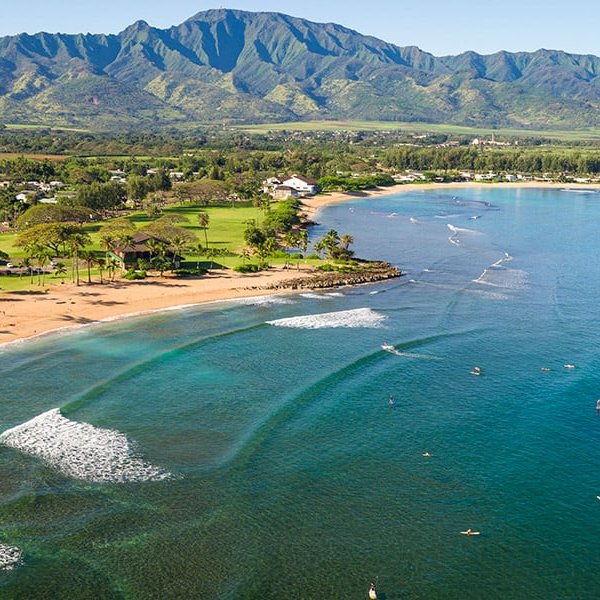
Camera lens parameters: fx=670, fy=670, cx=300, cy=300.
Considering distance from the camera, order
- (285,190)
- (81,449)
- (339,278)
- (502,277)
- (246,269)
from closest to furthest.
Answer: (81,449) → (339,278) → (246,269) → (502,277) → (285,190)

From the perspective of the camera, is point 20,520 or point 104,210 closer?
point 20,520

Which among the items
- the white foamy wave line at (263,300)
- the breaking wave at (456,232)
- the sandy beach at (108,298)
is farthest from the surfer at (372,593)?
the breaking wave at (456,232)

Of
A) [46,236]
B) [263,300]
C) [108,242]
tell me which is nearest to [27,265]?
[46,236]

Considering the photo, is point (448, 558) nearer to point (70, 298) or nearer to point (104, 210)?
point (70, 298)

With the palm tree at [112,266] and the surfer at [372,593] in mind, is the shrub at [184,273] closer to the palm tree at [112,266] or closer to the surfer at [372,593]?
the palm tree at [112,266]

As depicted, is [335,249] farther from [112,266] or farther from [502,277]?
[112,266]

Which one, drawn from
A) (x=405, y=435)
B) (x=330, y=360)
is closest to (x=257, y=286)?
(x=330, y=360)

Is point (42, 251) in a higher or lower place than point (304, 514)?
higher
